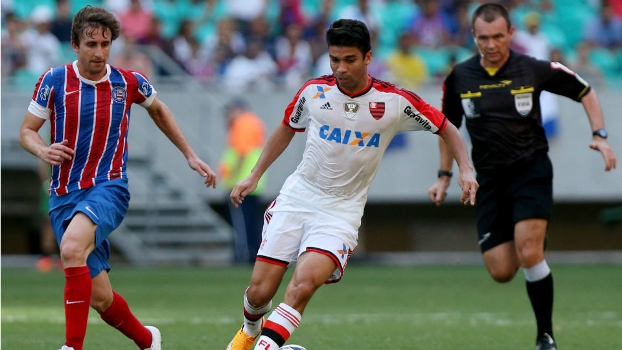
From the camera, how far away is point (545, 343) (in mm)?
7773

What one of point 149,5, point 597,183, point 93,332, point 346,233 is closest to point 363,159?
point 346,233

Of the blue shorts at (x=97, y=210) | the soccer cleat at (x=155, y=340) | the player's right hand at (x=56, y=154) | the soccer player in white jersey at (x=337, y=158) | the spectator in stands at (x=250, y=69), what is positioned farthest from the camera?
the spectator in stands at (x=250, y=69)

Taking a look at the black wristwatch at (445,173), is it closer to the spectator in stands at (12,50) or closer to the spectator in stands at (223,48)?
the spectator in stands at (223,48)

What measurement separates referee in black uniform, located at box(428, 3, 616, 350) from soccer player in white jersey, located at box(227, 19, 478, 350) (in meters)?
1.17

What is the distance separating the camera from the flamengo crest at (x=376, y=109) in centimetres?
691

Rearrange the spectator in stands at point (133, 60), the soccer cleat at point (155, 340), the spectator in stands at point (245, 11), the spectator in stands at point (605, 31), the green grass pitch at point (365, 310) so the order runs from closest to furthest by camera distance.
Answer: the soccer cleat at point (155, 340), the green grass pitch at point (365, 310), the spectator in stands at point (133, 60), the spectator in stands at point (245, 11), the spectator in stands at point (605, 31)

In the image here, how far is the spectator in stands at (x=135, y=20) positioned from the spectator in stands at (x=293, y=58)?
2.35 metres

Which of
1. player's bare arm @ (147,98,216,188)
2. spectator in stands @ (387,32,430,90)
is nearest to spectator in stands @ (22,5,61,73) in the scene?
spectator in stands @ (387,32,430,90)

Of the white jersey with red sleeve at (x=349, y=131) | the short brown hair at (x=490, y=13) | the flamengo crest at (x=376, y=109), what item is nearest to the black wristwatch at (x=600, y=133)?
the short brown hair at (x=490, y=13)

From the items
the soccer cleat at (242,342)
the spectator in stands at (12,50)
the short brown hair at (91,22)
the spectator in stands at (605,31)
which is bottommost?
the spectator in stands at (12,50)

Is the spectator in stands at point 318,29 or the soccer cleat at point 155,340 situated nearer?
the soccer cleat at point 155,340

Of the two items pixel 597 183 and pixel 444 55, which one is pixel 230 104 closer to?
pixel 444 55

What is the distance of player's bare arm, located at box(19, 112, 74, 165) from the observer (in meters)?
6.64

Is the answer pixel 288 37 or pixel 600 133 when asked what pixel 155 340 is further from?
pixel 288 37
